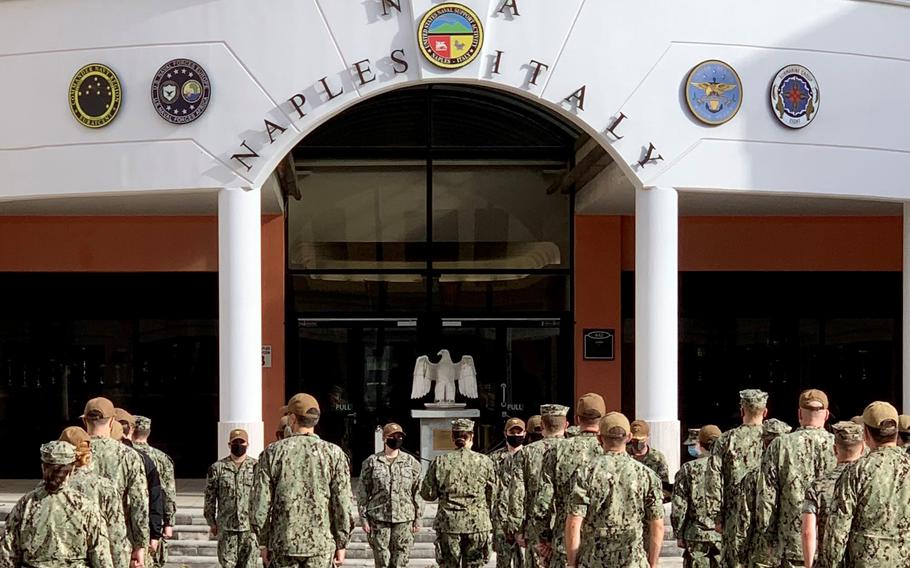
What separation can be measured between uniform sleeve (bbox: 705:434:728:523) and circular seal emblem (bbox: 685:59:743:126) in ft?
20.2

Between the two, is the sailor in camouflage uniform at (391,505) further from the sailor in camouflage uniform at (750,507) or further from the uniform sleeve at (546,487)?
the sailor in camouflage uniform at (750,507)

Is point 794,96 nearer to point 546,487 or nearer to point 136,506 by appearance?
point 546,487

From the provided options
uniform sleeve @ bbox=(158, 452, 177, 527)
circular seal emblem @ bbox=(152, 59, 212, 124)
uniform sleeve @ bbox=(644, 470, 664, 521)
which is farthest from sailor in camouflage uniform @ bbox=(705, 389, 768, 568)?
circular seal emblem @ bbox=(152, 59, 212, 124)

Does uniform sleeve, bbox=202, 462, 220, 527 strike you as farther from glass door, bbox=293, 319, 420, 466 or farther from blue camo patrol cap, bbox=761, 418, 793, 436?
glass door, bbox=293, 319, 420, 466

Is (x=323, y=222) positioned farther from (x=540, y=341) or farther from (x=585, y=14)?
(x=585, y=14)

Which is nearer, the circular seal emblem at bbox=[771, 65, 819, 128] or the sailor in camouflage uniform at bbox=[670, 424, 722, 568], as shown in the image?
the sailor in camouflage uniform at bbox=[670, 424, 722, 568]

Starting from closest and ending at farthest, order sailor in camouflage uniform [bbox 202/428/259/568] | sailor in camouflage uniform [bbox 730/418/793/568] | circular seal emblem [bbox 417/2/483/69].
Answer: sailor in camouflage uniform [bbox 730/418/793/568] < sailor in camouflage uniform [bbox 202/428/259/568] < circular seal emblem [bbox 417/2/483/69]

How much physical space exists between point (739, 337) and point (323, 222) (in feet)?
22.3

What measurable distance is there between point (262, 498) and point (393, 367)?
1178cm

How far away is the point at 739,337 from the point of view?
2167 cm

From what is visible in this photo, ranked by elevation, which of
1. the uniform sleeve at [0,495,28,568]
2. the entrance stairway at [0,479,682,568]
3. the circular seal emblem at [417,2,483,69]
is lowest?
the entrance stairway at [0,479,682,568]

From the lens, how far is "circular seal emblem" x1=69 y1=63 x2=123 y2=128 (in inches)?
628

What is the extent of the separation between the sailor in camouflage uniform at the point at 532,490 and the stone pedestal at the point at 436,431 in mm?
7177

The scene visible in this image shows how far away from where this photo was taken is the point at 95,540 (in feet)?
24.7
